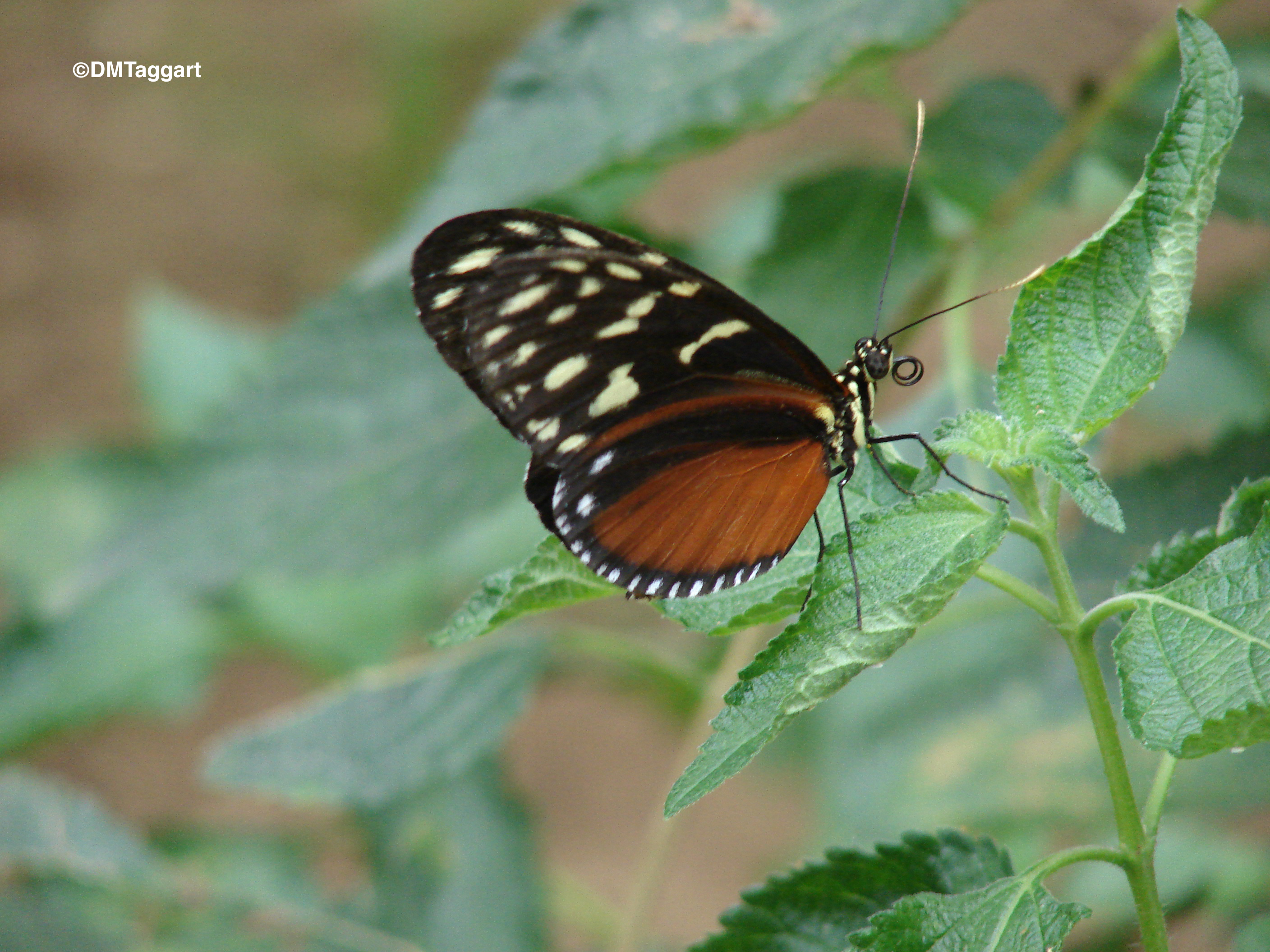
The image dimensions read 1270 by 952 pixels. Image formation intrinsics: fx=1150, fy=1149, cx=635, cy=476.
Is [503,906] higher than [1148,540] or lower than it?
lower

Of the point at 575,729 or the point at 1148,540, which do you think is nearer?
the point at 1148,540

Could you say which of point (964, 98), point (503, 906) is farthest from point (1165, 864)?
point (964, 98)

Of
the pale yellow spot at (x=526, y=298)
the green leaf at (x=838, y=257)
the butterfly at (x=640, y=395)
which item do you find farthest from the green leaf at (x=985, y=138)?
the pale yellow spot at (x=526, y=298)

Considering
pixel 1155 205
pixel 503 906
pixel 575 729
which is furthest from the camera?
pixel 575 729

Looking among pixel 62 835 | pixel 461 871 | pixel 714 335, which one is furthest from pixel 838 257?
pixel 62 835

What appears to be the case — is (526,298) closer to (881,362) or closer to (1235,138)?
(881,362)

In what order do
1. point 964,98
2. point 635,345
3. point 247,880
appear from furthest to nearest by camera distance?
point 247,880, point 964,98, point 635,345

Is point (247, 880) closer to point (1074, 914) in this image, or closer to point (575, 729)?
point (1074, 914)
